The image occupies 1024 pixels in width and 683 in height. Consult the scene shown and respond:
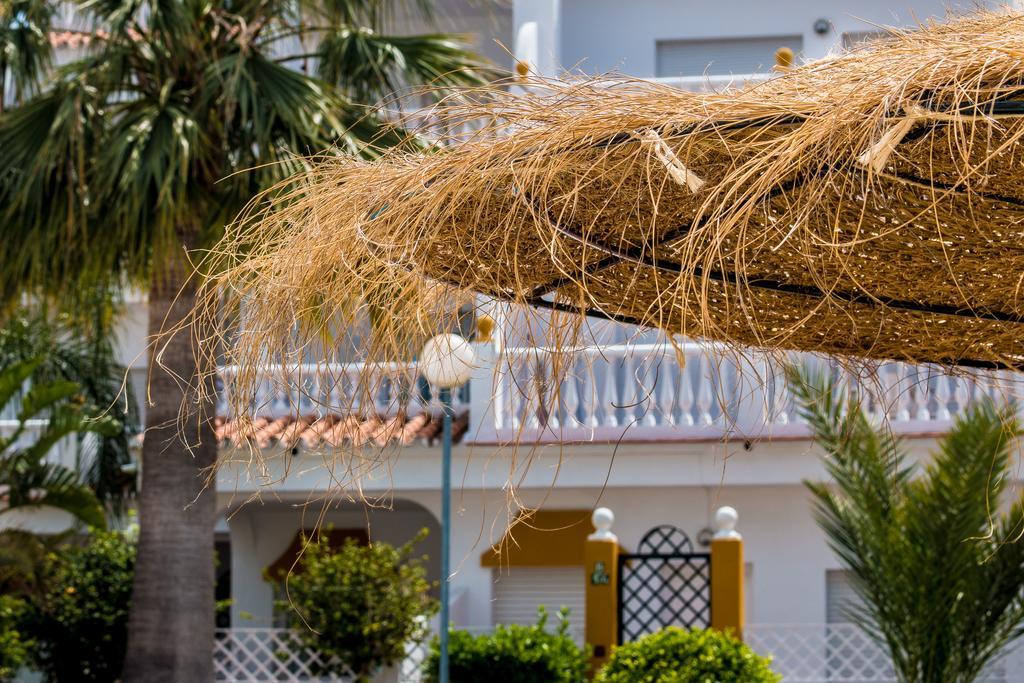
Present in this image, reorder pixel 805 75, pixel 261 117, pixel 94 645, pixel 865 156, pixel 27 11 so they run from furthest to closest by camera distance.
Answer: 1. pixel 94 645
2. pixel 27 11
3. pixel 261 117
4. pixel 805 75
5. pixel 865 156

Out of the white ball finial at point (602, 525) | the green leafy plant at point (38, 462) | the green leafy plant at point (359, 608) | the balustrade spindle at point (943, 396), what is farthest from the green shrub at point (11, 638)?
the balustrade spindle at point (943, 396)

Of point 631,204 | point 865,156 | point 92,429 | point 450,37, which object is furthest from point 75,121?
point 865,156

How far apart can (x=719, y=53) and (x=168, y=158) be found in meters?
9.32

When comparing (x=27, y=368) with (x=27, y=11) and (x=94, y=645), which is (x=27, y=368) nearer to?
(x=94, y=645)

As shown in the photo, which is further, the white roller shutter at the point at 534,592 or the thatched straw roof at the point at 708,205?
the white roller shutter at the point at 534,592

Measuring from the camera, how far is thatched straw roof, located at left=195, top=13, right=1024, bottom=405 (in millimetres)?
2242

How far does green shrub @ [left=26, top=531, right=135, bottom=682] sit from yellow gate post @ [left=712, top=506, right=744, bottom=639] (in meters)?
5.20

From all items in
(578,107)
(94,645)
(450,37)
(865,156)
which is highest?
(450,37)

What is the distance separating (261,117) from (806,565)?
7.11 meters

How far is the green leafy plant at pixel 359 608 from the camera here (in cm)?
1102

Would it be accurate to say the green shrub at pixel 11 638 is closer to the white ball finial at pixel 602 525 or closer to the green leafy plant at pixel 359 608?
the green leafy plant at pixel 359 608

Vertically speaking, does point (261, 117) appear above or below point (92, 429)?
above

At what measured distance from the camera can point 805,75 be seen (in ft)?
8.29

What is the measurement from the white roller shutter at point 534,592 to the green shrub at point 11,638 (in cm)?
447
